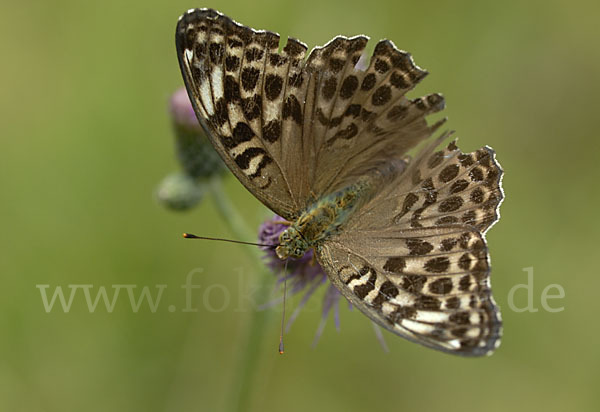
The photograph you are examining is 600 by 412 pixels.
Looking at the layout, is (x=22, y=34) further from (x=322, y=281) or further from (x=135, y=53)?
(x=322, y=281)

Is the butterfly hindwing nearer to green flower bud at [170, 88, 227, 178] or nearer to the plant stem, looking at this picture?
the plant stem

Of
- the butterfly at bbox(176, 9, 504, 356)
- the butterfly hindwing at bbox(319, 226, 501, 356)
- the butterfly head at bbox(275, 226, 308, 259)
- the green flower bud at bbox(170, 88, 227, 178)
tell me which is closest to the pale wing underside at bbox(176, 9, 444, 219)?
the butterfly at bbox(176, 9, 504, 356)

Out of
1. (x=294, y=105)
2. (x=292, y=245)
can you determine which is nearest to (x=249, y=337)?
(x=292, y=245)

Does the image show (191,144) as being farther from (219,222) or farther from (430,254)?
(430,254)

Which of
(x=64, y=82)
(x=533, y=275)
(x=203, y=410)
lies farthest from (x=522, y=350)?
(x=64, y=82)

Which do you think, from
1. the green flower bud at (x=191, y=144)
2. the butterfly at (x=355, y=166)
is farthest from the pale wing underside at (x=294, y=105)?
the green flower bud at (x=191, y=144)
